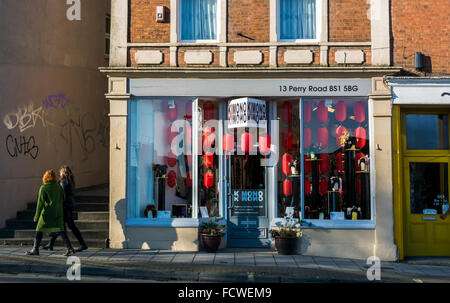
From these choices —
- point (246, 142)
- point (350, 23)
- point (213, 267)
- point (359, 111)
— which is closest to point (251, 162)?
point (246, 142)

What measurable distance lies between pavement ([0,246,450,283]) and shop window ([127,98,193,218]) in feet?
3.86

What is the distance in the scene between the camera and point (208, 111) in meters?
11.2

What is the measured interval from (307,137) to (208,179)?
2.46 m

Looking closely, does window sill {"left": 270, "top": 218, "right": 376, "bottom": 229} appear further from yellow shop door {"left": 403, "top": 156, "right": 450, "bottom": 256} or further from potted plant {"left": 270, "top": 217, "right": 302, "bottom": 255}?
yellow shop door {"left": 403, "top": 156, "right": 450, "bottom": 256}

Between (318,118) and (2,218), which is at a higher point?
(318,118)

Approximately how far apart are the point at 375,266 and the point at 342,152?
2687 mm

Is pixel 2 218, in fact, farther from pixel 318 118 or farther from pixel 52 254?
pixel 318 118

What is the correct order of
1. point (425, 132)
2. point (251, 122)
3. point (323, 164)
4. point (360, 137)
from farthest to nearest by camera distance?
point (425, 132) < point (323, 164) < point (360, 137) < point (251, 122)

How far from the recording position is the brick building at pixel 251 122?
1066cm

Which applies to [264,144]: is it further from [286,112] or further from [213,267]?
[213,267]

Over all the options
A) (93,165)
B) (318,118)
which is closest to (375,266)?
(318,118)

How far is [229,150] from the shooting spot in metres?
11.0

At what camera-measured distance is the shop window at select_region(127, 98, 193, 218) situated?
11047 mm

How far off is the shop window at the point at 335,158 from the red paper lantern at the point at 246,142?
4.00 feet
